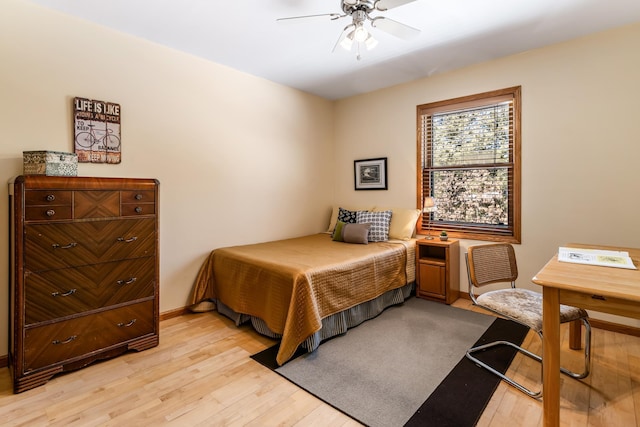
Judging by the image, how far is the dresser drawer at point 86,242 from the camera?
6.44 feet

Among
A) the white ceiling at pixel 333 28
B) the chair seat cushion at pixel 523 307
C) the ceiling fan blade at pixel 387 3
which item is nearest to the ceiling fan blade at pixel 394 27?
the ceiling fan blade at pixel 387 3

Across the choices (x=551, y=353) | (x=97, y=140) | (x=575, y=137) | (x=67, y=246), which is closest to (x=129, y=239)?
(x=67, y=246)

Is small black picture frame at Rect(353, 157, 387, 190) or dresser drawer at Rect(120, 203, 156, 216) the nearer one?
dresser drawer at Rect(120, 203, 156, 216)

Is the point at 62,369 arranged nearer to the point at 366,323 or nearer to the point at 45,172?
the point at 45,172

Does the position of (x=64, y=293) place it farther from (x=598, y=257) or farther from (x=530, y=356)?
(x=598, y=257)

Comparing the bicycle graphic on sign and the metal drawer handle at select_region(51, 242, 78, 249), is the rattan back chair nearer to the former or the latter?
the metal drawer handle at select_region(51, 242, 78, 249)

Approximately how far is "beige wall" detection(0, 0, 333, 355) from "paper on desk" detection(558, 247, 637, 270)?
2900 millimetres

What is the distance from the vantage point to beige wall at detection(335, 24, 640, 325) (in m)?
2.63

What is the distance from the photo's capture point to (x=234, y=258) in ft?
9.73

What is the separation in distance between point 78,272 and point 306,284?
1.54 m

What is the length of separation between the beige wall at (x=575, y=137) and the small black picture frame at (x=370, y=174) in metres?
1.15

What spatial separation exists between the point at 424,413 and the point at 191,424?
4.04ft

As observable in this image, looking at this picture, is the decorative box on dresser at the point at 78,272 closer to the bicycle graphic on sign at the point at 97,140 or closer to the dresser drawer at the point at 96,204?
the dresser drawer at the point at 96,204

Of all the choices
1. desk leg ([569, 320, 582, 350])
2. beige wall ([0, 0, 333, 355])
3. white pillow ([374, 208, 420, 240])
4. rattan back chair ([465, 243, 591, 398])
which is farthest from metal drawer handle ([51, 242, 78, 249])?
desk leg ([569, 320, 582, 350])
